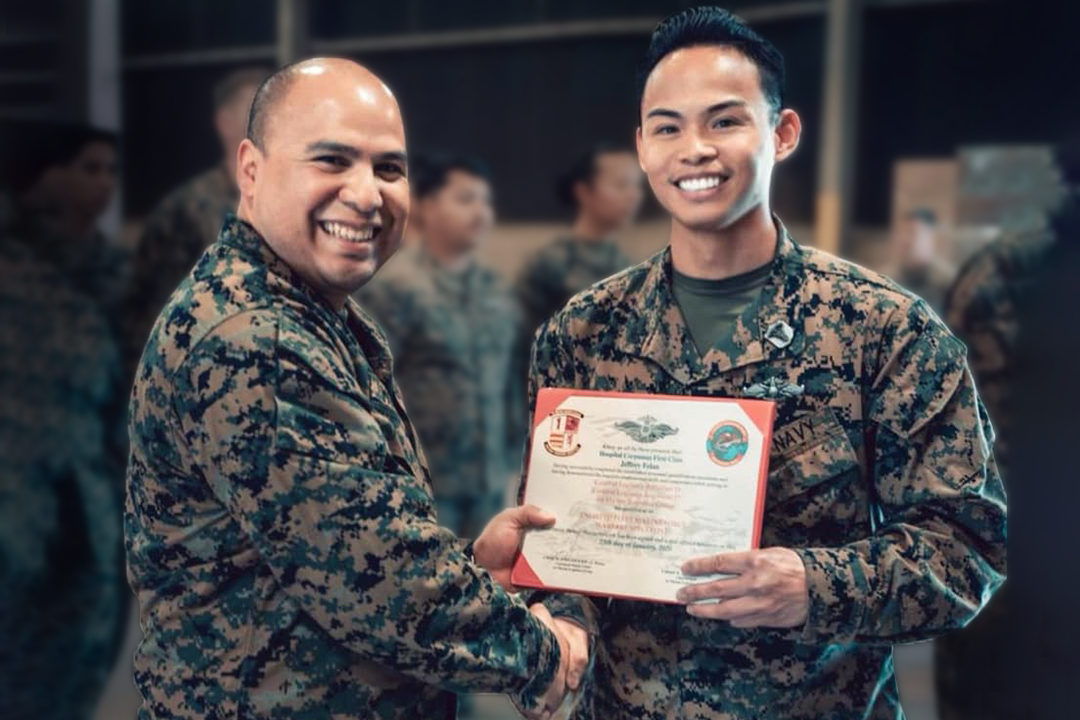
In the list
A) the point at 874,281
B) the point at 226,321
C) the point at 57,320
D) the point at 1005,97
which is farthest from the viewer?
the point at 57,320

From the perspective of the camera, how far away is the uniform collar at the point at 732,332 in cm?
133

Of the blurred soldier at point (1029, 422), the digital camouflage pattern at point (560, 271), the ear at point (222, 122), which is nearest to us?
the blurred soldier at point (1029, 422)

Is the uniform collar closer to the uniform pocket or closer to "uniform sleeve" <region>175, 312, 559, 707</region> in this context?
the uniform pocket

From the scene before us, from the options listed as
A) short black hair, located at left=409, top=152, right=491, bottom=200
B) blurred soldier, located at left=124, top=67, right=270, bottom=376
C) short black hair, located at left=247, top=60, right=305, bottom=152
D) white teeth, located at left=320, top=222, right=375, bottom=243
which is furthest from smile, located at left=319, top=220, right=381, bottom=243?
short black hair, located at left=409, top=152, right=491, bottom=200

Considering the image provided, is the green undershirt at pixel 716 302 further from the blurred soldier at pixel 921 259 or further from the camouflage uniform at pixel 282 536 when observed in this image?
the blurred soldier at pixel 921 259

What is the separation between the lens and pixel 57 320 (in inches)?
125

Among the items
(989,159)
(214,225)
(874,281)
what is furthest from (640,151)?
(214,225)

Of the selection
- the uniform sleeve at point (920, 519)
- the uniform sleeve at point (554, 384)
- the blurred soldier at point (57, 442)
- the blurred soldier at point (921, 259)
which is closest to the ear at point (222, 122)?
the blurred soldier at point (57, 442)

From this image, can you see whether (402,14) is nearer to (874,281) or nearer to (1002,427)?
(1002,427)

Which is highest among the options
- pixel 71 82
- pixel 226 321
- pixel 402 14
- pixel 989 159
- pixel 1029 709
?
pixel 402 14

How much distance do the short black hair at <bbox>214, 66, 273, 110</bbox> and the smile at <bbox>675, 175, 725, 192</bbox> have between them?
2407 mm

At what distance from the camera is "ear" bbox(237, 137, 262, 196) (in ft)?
4.20

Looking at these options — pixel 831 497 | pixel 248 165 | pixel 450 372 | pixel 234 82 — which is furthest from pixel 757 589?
pixel 234 82

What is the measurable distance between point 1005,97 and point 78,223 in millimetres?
2503
